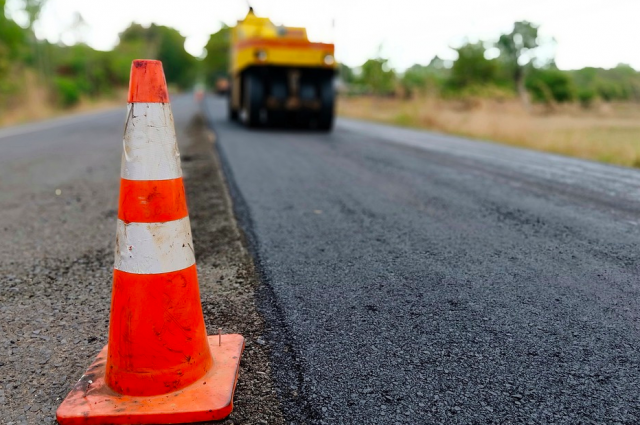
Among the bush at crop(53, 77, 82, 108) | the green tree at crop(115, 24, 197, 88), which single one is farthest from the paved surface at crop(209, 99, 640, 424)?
the green tree at crop(115, 24, 197, 88)

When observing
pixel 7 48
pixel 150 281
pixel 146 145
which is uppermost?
pixel 7 48

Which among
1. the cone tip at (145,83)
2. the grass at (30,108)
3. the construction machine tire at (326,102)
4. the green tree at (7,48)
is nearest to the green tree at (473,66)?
the grass at (30,108)

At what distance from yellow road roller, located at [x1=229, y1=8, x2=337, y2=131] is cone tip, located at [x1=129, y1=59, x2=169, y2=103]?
30.2 ft

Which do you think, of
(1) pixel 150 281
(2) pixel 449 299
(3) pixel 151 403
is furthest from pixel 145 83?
(2) pixel 449 299

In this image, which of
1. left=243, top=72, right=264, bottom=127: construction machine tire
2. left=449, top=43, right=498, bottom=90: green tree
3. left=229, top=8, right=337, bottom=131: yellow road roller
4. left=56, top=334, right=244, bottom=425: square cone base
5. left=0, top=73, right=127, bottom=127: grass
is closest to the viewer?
left=56, top=334, right=244, bottom=425: square cone base

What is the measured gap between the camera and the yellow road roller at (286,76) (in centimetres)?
1062

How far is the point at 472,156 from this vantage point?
7445 millimetres

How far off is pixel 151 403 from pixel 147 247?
48 cm

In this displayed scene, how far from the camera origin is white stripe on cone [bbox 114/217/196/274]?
1660 millimetres

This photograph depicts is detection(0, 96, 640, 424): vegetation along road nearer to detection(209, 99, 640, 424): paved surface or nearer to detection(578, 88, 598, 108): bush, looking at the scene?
detection(209, 99, 640, 424): paved surface

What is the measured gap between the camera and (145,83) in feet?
5.51

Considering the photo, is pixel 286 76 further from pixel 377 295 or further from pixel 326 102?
pixel 377 295

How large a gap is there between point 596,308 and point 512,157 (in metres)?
5.67

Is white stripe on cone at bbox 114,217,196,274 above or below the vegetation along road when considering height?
above
